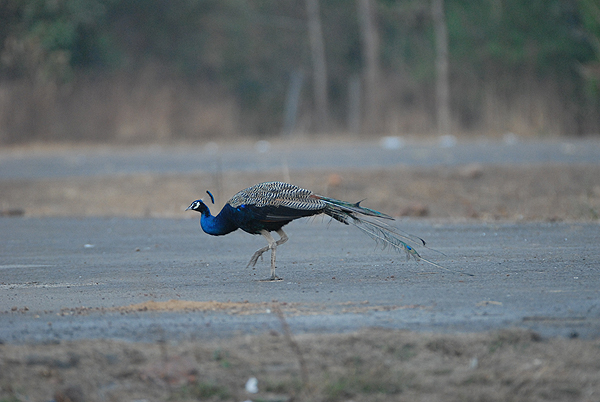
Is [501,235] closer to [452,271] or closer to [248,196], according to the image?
[452,271]

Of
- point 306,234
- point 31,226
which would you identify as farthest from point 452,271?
point 31,226

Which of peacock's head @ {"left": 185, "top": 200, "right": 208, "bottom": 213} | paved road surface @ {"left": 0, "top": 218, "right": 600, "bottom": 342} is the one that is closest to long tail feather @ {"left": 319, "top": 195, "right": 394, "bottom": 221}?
paved road surface @ {"left": 0, "top": 218, "right": 600, "bottom": 342}

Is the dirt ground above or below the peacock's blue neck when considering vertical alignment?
below

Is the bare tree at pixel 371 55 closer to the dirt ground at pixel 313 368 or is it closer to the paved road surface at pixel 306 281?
the paved road surface at pixel 306 281

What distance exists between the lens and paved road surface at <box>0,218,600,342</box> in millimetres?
5859

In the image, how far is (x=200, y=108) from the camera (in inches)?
1257

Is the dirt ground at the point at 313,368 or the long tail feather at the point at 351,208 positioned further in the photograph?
the long tail feather at the point at 351,208

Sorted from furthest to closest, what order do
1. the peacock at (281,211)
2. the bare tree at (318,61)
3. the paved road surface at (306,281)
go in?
the bare tree at (318,61) → the peacock at (281,211) → the paved road surface at (306,281)

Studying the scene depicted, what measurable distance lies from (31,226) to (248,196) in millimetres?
6254

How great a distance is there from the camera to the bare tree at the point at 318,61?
35.7 metres

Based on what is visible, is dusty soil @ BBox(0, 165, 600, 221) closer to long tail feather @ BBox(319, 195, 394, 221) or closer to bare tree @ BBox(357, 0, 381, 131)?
long tail feather @ BBox(319, 195, 394, 221)

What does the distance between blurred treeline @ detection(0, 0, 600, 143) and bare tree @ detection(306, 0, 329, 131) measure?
0.08 m

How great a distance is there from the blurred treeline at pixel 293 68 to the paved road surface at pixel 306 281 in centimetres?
1721

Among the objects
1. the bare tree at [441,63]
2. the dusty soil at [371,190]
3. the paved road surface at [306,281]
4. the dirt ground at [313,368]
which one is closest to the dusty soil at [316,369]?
the dirt ground at [313,368]
